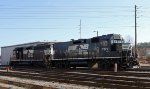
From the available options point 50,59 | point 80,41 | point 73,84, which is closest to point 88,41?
point 80,41

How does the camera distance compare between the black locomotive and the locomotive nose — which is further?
the locomotive nose

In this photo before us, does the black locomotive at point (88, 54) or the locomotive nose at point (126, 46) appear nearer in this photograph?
the black locomotive at point (88, 54)

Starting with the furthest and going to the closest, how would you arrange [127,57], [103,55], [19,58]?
[19,58] < [103,55] < [127,57]

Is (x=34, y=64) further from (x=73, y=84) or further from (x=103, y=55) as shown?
(x=73, y=84)

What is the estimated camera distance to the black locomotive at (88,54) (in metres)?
29.6

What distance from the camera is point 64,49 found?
3781 cm

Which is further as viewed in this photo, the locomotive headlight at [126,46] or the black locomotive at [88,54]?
the locomotive headlight at [126,46]

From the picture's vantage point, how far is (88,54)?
33.4 metres

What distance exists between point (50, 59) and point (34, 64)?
535 centimetres

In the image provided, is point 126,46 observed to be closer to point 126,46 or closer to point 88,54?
point 126,46

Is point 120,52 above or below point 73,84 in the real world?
above

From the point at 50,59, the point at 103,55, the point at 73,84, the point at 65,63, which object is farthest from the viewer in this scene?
the point at 50,59

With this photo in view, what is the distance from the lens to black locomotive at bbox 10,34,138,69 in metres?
29.6

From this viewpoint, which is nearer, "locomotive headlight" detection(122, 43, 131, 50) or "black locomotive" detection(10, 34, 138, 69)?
"black locomotive" detection(10, 34, 138, 69)
